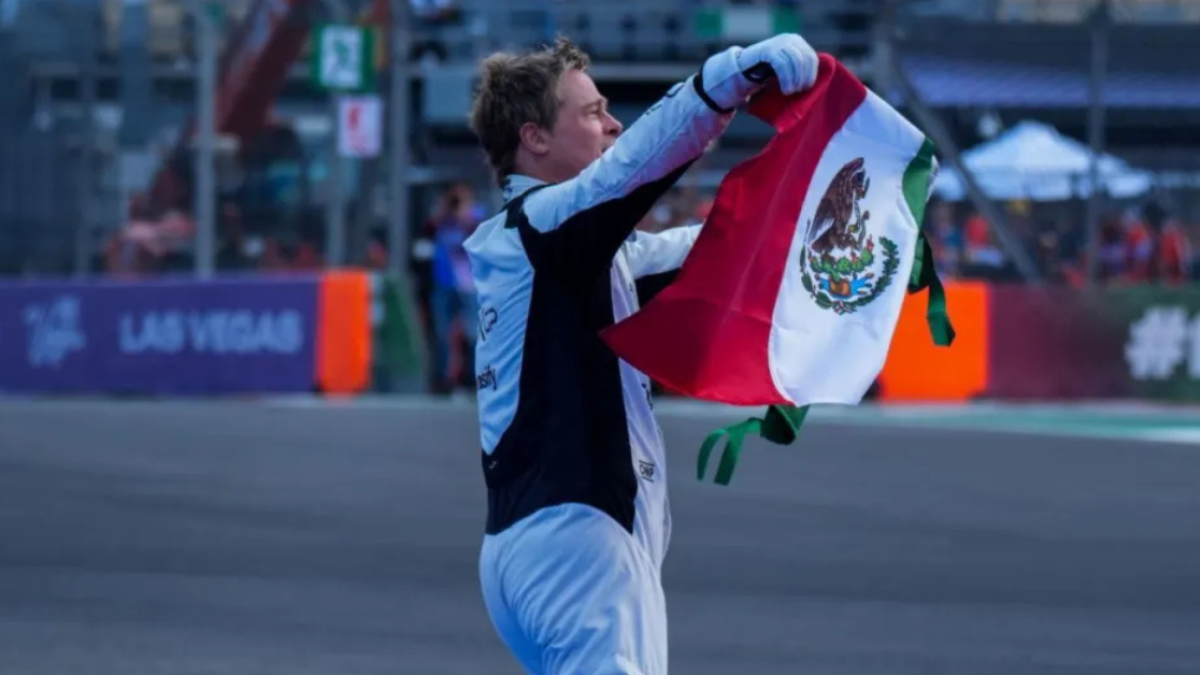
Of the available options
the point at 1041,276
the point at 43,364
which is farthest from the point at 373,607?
the point at 1041,276

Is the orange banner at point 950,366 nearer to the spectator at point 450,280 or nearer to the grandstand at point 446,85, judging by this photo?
the spectator at point 450,280

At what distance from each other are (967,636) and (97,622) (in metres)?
2.87

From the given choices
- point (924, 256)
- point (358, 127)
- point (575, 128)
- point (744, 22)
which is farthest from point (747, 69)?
point (744, 22)

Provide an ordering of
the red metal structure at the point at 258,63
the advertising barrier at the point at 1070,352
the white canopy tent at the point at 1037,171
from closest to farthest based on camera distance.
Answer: the advertising barrier at the point at 1070,352, the white canopy tent at the point at 1037,171, the red metal structure at the point at 258,63

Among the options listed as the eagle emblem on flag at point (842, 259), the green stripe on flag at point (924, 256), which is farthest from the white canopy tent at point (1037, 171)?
the eagle emblem on flag at point (842, 259)

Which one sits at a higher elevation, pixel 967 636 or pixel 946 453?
pixel 967 636

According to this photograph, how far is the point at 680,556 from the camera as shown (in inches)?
408

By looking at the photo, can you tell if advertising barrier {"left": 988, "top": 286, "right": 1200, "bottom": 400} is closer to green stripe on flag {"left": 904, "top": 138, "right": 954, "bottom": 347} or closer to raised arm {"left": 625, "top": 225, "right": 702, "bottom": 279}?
green stripe on flag {"left": 904, "top": 138, "right": 954, "bottom": 347}

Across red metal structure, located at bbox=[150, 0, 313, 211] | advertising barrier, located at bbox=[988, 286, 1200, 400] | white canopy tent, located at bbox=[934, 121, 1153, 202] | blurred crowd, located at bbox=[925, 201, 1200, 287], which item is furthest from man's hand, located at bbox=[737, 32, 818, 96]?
red metal structure, located at bbox=[150, 0, 313, 211]

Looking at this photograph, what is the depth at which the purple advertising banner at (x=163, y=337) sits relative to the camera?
69.0 ft

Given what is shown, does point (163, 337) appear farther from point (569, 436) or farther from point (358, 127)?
point (569, 436)

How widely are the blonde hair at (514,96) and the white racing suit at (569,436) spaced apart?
87 mm

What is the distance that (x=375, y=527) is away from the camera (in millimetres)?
11367

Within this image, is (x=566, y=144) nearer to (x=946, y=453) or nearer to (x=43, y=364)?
(x=946, y=453)
